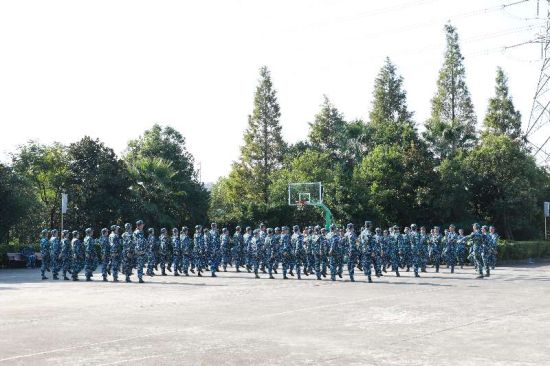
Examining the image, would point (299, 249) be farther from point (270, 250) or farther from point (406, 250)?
point (406, 250)

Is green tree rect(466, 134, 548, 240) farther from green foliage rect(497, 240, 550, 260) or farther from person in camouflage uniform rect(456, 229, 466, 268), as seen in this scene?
person in camouflage uniform rect(456, 229, 466, 268)

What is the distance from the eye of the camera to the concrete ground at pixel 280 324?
368 inches

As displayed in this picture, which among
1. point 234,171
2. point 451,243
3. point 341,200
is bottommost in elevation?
point 451,243

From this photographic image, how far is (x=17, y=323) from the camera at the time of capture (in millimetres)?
13008

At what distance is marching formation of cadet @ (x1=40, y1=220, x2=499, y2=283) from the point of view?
23.4m

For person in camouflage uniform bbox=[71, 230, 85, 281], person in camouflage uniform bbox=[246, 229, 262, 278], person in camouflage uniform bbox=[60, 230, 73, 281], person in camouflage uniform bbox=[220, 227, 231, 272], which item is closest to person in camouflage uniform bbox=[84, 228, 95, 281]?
person in camouflage uniform bbox=[71, 230, 85, 281]

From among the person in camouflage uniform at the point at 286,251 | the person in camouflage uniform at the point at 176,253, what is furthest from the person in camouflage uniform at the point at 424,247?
the person in camouflage uniform at the point at 176,253

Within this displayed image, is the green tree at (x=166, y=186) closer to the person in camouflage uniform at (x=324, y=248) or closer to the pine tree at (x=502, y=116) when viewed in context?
the person in camouflage uniform at (x=324, y=248)

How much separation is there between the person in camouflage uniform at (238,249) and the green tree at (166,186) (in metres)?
16.6

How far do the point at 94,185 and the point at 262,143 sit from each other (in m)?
23.8

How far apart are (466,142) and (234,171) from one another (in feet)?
74.9

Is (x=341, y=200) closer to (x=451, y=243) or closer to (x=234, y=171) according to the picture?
(x=451, y=243)

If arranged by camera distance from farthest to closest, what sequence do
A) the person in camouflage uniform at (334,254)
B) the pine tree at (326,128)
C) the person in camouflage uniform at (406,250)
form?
the pine tree at (326,128) < the person in camouflage uniform at (406,250) < the person in camouflage uniform at (334,254)

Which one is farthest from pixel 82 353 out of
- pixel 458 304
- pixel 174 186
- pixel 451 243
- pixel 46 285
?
pixel 174 186
